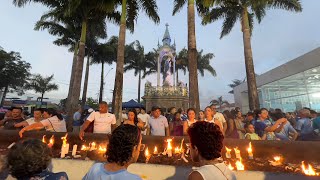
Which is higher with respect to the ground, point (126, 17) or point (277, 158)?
point (126, 17)

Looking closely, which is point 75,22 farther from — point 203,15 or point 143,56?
Result: point 143,56

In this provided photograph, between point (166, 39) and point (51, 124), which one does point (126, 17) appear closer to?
point (51, 124)

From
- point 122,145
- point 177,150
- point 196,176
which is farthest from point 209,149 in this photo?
point 177,150

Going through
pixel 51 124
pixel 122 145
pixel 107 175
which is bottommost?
pixel 107 175

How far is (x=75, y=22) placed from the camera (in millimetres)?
20766

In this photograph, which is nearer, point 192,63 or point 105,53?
point 192,63

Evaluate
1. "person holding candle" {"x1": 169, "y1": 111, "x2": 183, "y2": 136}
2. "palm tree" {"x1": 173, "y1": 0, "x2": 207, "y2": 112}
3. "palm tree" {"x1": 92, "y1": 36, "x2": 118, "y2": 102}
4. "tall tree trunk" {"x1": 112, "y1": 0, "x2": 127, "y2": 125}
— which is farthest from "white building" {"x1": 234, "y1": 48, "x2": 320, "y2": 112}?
"palm tree" {"x1": 92, "y1": 36, "x2": 118, "y2": 102}

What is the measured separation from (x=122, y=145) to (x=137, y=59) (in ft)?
139

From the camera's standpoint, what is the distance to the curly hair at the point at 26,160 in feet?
6.52

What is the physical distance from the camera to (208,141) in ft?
7.18

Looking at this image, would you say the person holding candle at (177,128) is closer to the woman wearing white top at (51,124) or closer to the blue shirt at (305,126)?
the woman wearing white top at (51,124)

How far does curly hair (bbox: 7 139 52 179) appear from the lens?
1987 millimetres

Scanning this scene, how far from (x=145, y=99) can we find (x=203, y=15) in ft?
60.9

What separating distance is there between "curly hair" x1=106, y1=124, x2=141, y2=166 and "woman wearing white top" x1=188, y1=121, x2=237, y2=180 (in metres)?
0.60
